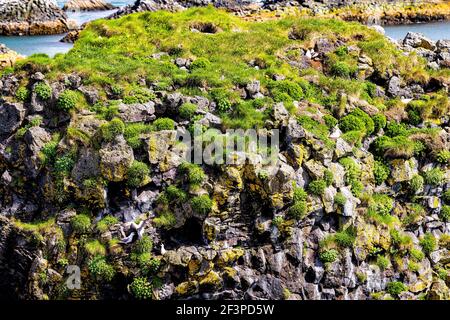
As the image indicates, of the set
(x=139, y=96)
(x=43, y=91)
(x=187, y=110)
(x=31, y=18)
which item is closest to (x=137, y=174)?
(x=187, y=110)

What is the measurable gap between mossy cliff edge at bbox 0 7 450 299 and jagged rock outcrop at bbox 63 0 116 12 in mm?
67440

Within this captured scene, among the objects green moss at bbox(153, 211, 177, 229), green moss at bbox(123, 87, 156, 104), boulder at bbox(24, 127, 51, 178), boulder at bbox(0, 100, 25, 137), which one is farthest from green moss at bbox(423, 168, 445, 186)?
boulder at bbox(0, 100, 25, 137)

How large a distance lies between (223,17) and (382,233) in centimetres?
1919

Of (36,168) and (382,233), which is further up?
(36,168)

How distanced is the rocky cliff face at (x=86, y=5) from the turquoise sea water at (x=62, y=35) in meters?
1.85

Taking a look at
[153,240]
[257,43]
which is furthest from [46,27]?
[153,240]

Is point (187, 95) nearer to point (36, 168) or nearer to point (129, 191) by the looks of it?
point (129, 191)

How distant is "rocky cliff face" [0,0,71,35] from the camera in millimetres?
73875

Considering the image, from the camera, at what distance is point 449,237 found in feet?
87.7

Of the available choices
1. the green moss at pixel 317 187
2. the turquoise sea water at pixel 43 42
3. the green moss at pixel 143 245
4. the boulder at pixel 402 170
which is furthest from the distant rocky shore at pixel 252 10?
the green moss at pixel 143 245

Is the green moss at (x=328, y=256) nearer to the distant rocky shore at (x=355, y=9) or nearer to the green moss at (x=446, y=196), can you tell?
the green moss at (x=446, y=196)

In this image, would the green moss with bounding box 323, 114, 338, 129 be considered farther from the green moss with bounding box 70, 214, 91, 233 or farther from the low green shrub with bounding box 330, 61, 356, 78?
the green moss with bounding box 70, 214, 91, 233

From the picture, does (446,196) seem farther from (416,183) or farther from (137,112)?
(137,112)
